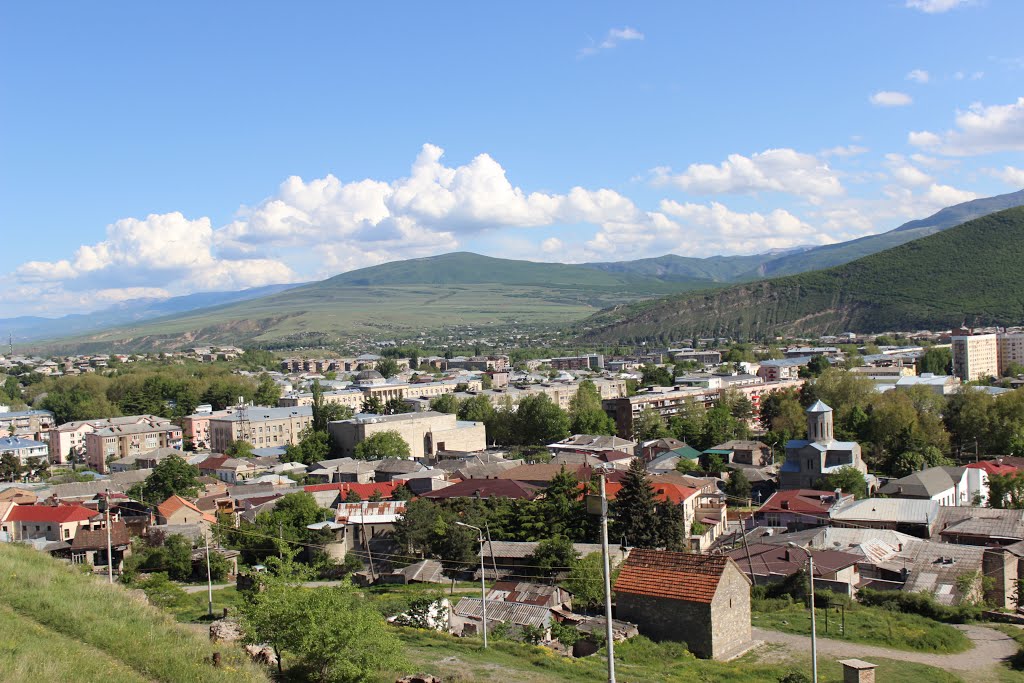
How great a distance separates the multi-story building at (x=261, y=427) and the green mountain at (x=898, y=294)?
341 ft

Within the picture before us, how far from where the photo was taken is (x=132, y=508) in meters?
41.4

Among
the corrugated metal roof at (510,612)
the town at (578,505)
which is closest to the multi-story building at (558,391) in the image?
the town at (578,505)

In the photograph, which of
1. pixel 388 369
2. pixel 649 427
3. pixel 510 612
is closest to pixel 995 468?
pixel 649 427

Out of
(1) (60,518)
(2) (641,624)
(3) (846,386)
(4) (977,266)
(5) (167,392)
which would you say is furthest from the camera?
(4) (977,266)

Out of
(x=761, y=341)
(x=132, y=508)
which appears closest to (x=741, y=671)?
(x=132, y=508)

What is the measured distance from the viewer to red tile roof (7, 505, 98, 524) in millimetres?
36531

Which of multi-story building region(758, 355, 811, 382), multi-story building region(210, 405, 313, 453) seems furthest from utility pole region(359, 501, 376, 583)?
multi-story building region(758, 355, 811, 382)

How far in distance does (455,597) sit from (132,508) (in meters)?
22.2

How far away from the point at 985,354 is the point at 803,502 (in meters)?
→ 72.0

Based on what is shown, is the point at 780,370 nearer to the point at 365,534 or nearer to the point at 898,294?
the point at 898,294

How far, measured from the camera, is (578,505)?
105 feet

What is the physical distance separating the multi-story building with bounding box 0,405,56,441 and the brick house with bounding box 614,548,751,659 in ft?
217

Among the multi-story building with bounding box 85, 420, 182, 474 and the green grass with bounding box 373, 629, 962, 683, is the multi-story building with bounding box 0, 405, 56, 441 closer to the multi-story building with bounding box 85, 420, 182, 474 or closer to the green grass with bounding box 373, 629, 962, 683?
the multi-story building with bounding box 85, 420, 182, 474

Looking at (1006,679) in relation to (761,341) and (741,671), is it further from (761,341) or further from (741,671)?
(761,341)
